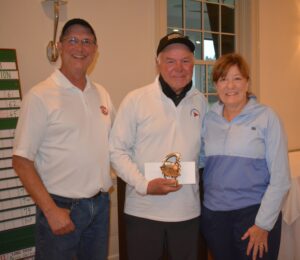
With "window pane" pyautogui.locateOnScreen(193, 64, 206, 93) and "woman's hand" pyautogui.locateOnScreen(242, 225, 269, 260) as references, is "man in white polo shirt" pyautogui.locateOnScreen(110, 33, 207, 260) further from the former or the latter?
"window pane" pyautogui.locateOnScreen(193, 64, 206, 93)

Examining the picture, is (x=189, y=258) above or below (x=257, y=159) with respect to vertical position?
below

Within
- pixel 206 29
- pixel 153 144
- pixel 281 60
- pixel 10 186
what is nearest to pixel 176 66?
pixel 153 144

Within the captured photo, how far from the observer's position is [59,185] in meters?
1.56

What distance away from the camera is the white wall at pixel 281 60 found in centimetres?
387

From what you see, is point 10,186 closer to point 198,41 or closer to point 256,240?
point 256,240

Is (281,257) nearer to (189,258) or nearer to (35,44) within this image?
(189,258)

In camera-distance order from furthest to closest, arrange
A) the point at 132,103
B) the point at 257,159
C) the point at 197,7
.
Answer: the point at 197,7
the point at 132,103
the point at 257,159

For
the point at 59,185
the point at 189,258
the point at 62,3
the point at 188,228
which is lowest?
the point at 189,258

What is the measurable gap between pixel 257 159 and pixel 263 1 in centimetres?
279

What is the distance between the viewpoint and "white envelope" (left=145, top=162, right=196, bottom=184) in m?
1.61

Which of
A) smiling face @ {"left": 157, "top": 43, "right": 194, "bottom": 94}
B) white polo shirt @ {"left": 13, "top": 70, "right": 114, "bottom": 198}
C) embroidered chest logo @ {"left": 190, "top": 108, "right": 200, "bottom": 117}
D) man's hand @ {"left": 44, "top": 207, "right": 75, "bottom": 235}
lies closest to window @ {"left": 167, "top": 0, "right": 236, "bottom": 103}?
smiling face @ {"left": 157, "top": 43, "right": 194, "bottom": 94}

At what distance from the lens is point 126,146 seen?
1714mm

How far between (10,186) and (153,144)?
3.35 feet

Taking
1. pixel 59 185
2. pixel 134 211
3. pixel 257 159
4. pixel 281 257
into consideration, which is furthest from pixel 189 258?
pixel 281 257
